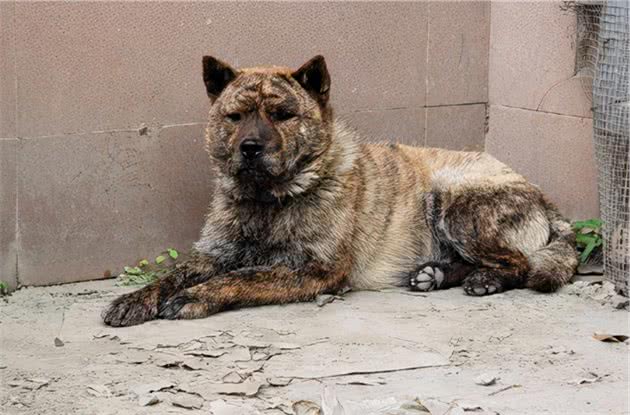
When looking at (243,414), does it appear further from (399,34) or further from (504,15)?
(504,15)

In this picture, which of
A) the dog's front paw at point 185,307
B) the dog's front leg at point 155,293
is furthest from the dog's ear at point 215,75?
the dog's front paw at point 185,307

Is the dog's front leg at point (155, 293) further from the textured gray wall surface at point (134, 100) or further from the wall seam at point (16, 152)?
the wall seam at point (16, 152)

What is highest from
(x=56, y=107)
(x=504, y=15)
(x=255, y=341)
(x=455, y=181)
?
(x=504, y=15)

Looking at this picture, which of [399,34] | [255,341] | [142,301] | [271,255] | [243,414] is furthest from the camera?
[399,34]

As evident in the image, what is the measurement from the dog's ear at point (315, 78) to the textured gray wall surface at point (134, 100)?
2.36ft

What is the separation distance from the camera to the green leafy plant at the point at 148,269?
6.69 meters

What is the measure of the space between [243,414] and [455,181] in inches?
115

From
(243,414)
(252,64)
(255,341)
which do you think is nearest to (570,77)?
(252,64)

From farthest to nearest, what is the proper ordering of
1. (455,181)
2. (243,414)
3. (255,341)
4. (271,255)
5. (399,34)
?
(399,34) → (455,181) → (271,255) → (255,341) → (243,414)

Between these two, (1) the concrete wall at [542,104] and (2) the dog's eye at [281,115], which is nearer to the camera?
(2) the dog's eye at [281,115]

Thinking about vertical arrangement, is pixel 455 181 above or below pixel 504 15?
below

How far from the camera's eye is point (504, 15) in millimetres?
Answer: 7695

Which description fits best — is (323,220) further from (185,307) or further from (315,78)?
(185,307)

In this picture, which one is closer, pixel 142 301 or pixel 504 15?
pixel 142 301
